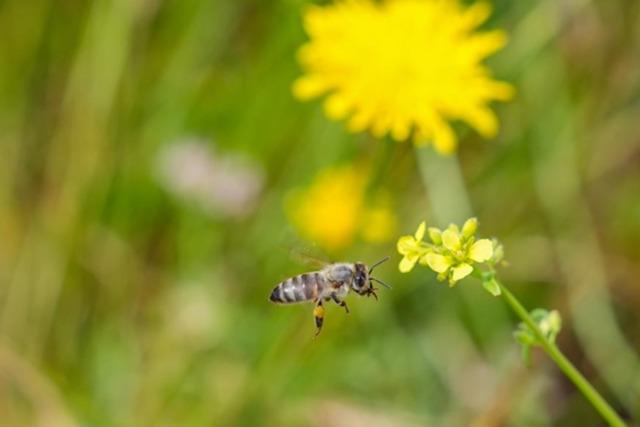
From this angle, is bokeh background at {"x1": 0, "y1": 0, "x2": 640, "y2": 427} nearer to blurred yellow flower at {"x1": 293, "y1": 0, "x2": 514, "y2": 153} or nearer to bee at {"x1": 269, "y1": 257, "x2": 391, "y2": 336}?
blurred yellow flower at {"x1": 293, "y1": 0, "x2": 514, "y2": 153}

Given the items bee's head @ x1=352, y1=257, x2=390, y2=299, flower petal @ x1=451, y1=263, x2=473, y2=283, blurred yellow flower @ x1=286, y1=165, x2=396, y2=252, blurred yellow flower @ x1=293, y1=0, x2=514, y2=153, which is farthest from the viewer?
blurred yellow flower @ x1=286, y1=165, x2=396, y2=252

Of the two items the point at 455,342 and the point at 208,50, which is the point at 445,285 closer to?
the point at 455,342

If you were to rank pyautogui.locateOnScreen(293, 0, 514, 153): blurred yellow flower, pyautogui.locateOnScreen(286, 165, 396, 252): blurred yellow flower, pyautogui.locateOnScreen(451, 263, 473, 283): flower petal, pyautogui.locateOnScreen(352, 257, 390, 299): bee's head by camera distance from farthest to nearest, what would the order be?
pyautogui.locateOnScreen(286, 165, 396, 252): blurred yellow flower
pyautogui.locateOnScreen(293, 0, 514, 153): blurred yellow flower
pyautogui.locateOnScreen(352, 257, 390, 299): bee's head
pyautogui.locateOnScreen(451, 263, 473, 283): flower petal

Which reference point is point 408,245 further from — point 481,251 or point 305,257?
point 305,257

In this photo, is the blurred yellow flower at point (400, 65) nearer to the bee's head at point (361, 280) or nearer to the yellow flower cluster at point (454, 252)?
the bee's head at point (361, 280)

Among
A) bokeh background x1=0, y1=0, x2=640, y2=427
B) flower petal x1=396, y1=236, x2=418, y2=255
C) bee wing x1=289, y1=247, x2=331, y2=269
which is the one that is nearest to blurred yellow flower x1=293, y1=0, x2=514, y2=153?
bee wing x1=289, y1=247, x2=331, y2=269

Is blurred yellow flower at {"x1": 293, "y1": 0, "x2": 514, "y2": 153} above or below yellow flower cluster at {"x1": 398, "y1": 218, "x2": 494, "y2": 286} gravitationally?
above

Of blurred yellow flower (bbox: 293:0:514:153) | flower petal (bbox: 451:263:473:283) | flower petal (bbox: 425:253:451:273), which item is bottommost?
flower petal (bbox: 451:263:473:283)
